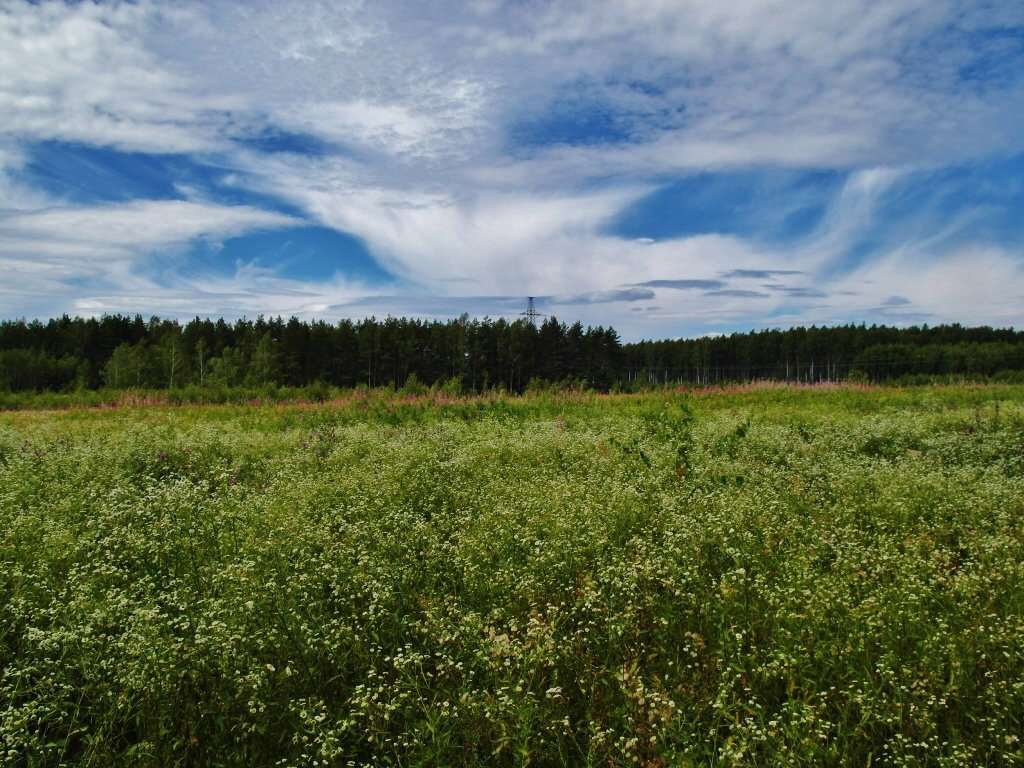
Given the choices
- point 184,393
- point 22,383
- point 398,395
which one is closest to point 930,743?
point 398,395

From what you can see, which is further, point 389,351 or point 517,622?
point 389,351

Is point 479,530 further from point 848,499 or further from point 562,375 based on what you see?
point 562,375

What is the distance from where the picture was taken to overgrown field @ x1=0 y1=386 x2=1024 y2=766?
3.36 meters

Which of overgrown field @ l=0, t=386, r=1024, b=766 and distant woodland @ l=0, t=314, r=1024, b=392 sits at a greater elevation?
distant woodland @ l=0, t=314, r=1024, b=392

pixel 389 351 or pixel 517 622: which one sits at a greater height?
pixel 389 351

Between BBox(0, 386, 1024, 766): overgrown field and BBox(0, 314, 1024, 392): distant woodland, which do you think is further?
BBox(0, 314, 1024, 392): distant woodland

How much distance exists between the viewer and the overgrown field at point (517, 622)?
336 cm

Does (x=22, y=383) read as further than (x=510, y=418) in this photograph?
Yes

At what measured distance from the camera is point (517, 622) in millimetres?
4453

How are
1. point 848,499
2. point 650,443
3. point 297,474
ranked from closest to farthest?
point 848,499, point 297,474, point 650,443

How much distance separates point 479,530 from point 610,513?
1.62 meters

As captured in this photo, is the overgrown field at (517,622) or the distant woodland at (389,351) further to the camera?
the distant woodland at (389,351)

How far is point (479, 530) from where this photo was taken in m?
5.98

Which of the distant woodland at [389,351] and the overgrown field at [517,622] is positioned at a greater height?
the distant woodland at [389,351]
